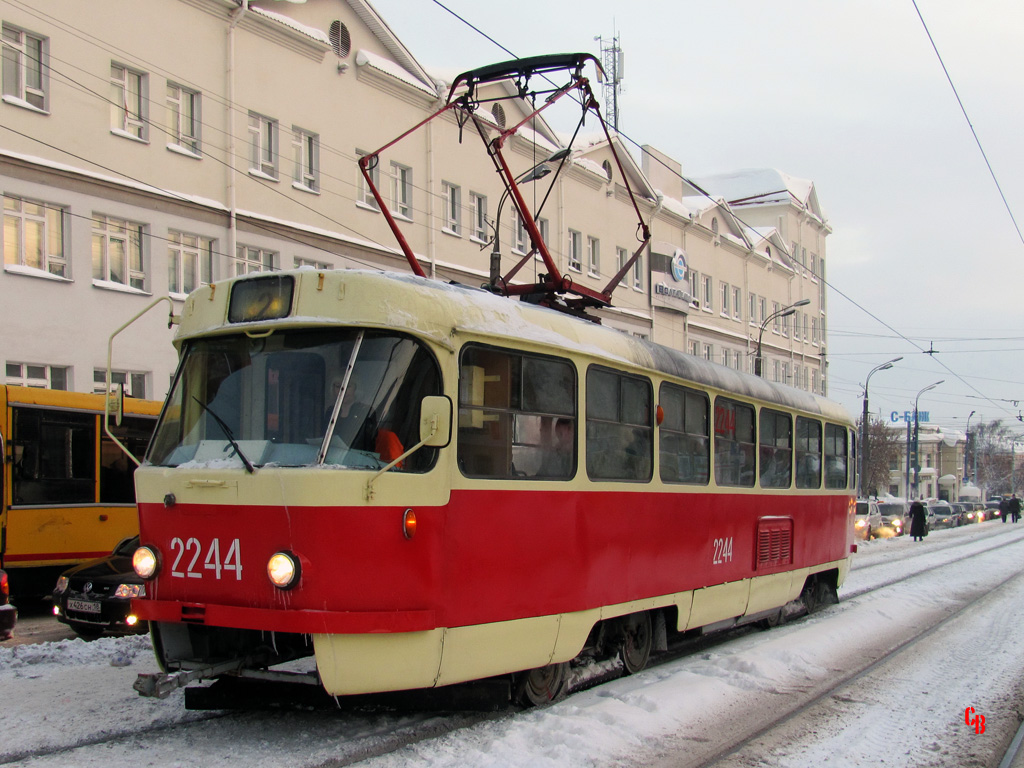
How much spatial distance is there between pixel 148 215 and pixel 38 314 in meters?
3.13

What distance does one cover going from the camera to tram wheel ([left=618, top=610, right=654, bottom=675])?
26.6 feet

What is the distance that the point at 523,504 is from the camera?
652 centimetres

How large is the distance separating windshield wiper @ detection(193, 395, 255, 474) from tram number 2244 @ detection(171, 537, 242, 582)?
1.42 ft

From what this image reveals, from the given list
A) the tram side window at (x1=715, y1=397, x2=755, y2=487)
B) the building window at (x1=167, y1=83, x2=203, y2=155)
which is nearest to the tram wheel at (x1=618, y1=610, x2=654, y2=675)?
the tram side window at (x1=715, y1=397, x2=755, y2=487)

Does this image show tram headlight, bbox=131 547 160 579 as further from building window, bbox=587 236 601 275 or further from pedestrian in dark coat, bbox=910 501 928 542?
pedestrian in dark coat, bbox=910 501 928 542

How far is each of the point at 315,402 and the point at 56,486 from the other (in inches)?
375

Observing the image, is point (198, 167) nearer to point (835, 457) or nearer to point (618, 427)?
point (835, 457)

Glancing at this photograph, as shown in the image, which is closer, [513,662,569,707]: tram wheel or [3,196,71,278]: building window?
[513,662,569,707]: tram wheel

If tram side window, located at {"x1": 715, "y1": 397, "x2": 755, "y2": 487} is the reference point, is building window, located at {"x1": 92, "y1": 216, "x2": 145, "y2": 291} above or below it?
above

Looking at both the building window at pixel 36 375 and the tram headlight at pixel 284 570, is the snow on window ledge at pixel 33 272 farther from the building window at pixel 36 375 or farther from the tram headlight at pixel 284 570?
the tram headlight at pixel 284 570

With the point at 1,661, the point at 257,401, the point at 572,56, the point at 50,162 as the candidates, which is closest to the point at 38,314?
the point at 50,162

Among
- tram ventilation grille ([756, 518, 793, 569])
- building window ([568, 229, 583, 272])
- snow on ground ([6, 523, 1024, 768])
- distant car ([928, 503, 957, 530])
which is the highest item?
building window ([568, 229, 583, 272])

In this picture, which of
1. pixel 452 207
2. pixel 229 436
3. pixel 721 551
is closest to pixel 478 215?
pixel 452 207

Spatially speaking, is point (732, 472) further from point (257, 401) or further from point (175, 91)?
point (175, 91)
